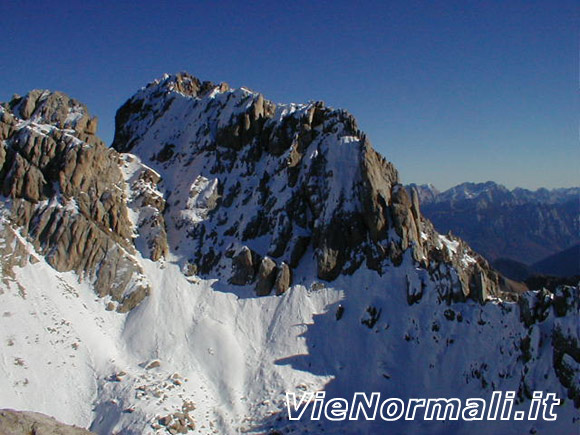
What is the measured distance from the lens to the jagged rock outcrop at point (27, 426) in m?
15.9

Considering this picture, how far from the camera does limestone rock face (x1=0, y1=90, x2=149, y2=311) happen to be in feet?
197

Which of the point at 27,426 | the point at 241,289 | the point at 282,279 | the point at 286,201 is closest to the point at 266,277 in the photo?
the point at 282,279

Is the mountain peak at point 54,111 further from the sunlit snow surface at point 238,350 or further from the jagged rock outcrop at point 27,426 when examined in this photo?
the jagged rock outcrop at point 27,426

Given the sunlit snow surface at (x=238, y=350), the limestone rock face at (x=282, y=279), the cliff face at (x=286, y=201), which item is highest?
the cliff face at (x=286, y=201)

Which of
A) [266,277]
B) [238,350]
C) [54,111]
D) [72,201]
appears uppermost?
[54,111]

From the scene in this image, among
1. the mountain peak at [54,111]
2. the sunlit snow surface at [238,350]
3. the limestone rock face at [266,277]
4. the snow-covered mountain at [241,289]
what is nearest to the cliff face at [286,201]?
the limestone rock face at [266,277]

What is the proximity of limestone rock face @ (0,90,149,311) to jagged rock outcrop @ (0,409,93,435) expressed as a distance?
43.9 metres

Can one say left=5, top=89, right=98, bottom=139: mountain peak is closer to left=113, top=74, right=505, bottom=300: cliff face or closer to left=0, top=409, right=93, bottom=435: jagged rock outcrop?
left=113, top=74, right=505, bottom=300: cliff face

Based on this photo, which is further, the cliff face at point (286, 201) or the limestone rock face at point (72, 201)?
the cliff face at point (286, 201)

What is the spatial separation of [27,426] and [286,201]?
5436cm

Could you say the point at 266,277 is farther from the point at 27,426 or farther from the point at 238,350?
the point at 27,426

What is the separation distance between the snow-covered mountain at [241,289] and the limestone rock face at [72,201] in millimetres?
290

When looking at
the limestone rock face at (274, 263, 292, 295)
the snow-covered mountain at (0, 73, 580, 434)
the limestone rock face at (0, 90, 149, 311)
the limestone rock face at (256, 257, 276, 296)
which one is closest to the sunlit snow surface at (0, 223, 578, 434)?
the snow-covered mountain at (0, 73, 580, 434)

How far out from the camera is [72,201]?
210 ft
